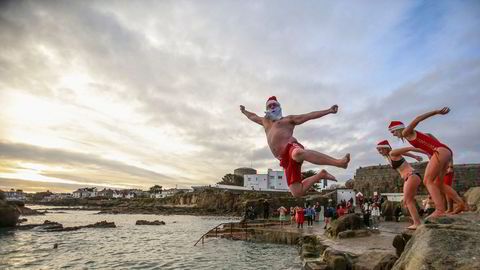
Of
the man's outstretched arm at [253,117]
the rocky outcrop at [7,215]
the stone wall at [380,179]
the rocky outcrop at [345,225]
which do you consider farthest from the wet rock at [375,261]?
the stone wall at [380,179]

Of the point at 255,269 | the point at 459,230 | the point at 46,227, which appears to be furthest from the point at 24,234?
the point at 459,230

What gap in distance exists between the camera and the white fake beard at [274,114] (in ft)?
21.0

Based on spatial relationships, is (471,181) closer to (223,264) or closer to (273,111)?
(223,264)

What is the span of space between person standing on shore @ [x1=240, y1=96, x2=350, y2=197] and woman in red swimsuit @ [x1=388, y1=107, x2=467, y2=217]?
2696 millimetres

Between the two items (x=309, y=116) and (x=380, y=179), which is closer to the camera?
(x=309, y=116)

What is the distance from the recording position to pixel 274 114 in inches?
253

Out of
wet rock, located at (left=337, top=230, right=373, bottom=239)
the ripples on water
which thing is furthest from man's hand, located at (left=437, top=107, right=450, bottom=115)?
wet rock, located at (left=337, top=230, right=373, bottom=239)

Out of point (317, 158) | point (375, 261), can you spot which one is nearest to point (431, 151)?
point (317, 158)

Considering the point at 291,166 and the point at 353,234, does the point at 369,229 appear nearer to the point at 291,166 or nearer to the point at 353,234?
the point at 353,234

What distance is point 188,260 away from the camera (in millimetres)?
20344

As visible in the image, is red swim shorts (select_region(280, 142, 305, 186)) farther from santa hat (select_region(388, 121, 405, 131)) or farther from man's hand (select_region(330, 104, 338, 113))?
santa hat (select_region(388, 121, 405, 131))

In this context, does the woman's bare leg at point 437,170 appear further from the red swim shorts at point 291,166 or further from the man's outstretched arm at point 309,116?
the red swim shorts at point 291,166

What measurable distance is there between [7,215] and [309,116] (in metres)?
43.4

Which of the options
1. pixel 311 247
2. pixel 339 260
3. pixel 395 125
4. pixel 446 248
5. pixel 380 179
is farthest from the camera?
pixel 380 179
